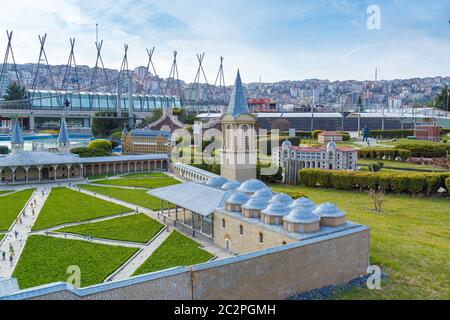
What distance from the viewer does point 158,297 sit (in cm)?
984

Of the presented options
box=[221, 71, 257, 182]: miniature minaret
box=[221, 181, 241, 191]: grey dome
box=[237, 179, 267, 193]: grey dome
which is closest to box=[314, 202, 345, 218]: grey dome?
box=[237, 179, 267, 193]: grey dome

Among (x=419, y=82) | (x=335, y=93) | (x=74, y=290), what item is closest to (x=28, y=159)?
(x=74, y=290)

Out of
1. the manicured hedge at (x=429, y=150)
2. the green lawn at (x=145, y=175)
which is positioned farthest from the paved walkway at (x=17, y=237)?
the manicured hedge at (x=429, y=150)

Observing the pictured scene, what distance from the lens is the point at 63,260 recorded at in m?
16.0

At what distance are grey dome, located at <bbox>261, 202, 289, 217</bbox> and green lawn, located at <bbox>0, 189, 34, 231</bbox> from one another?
1348 cm

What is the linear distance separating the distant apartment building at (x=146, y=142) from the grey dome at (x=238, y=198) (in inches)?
1097

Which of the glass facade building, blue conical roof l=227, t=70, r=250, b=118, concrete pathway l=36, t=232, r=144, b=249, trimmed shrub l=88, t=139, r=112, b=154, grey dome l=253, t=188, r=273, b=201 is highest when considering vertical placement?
the glass facade building

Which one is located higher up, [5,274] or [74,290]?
[74,290]

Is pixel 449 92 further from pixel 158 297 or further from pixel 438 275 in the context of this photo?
pixel 158 297

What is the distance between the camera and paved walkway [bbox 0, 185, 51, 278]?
15.7 m

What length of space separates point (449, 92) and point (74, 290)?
81.7 metres

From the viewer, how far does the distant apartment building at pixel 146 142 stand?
45438mm

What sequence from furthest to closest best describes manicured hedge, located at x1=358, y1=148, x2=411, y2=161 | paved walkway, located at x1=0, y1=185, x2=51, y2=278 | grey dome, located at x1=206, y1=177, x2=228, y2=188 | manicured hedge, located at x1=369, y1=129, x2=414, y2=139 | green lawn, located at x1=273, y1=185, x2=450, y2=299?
manicured hedge, located at x1=369, y1=129, x2=414, y2=139, manicured hedge, located at x1=358, y1=148, x2=411, y2=161, grey dome, located at x1=206, y1=177, x2=228, y2=188, paved walkway, located at x1=0, y1=185, x2=51, y2=278, green lawn, located at x1=273, y1=185, x2=450, y2=299

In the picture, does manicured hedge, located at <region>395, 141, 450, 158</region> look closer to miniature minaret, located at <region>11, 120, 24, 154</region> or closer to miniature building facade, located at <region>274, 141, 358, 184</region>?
miniature building facade, located at <region>274, 141, 358, 184</region>
